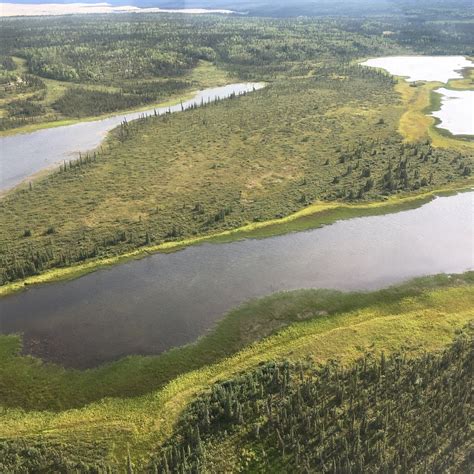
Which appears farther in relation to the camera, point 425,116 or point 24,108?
point 24,108

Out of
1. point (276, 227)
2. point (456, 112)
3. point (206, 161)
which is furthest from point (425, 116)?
point (276, 227)

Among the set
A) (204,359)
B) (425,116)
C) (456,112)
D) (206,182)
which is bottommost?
(204,359)

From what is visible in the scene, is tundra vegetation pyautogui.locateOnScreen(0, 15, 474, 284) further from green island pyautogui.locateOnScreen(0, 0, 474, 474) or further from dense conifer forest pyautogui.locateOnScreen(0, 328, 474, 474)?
dense conifer forest pyautogui.locateOnScreen(0, 328, 474, 474)

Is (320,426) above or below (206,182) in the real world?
below

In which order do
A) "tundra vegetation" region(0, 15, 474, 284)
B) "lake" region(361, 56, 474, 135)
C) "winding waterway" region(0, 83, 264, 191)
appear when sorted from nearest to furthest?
1. "tundra vegetation" region(0, 15, 474, 284)
2. "winding waterway" region(0, 83, 264, 191)
3. "lake" region(361, 56, 474, 135)

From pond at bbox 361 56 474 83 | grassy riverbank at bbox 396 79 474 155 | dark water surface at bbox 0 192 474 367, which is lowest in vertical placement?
dark water surface at bbox 0 192 474 367

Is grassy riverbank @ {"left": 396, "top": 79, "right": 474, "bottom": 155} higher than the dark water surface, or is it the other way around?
grassy riverbank @ {"left": 396, "top": 79, "right": 474, "bottom": 155}

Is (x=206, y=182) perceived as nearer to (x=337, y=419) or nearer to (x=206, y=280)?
(x=206, y=280)

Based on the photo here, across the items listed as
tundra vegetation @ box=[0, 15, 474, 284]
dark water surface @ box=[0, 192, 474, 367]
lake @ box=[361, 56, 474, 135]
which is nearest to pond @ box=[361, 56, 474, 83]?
lake @ box=[361, 56, 474, 135]

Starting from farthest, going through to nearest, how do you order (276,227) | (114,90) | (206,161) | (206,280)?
1. (114,90)
2. (206,161)
3. (276,227)
4. (206,280)
